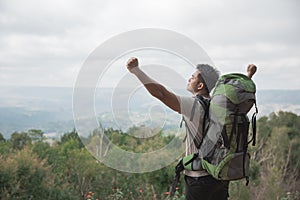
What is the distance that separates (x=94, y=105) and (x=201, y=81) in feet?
1.44

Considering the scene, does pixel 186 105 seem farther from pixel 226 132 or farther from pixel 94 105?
pixel 94 105

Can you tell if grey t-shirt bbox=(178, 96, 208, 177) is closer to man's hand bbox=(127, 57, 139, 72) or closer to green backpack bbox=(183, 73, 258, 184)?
green backpack bbox=(183, 73, 258, 184)

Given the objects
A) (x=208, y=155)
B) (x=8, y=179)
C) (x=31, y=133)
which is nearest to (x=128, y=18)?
(x=8, y=179)

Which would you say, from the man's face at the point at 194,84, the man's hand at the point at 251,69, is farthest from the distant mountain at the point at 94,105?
the man's hand at the point at 251,69

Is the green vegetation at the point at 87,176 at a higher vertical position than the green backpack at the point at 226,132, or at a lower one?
lower

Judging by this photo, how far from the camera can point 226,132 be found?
1.46m

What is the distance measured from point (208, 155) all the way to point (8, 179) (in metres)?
2.86

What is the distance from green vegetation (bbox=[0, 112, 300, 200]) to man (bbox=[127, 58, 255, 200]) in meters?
0.48

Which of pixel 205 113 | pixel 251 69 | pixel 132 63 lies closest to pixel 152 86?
pixel 132 63

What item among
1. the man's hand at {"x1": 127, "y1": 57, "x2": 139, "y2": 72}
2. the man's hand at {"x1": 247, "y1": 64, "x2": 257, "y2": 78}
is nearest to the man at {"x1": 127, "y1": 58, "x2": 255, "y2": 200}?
the man's hand at {"x1": 127, "y1": 57, "x2": 139, "y2": 72}

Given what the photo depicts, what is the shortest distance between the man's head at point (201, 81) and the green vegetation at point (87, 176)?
0.51m

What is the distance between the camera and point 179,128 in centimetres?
178

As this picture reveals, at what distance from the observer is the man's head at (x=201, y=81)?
158 centimetres

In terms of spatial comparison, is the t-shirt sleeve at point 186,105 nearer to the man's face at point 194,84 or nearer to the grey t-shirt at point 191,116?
the grey t-shirt at point 191,116
